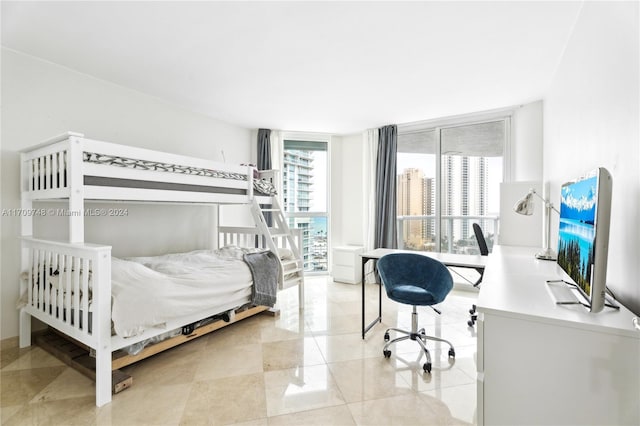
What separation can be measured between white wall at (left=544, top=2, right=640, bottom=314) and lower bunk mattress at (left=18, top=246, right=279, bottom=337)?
8.13ft

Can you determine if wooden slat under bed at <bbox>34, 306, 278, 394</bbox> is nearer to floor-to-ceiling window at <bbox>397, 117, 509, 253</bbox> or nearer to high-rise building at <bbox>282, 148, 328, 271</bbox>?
high-rise building at <bbox>282, 148, 328, 271</bbox>

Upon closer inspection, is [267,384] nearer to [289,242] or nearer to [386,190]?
[289,242]

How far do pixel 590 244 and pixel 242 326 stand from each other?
9.09 feet

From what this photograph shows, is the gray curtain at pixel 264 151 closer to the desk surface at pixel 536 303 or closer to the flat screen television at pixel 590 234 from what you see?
the desk surface at pixel 536 303

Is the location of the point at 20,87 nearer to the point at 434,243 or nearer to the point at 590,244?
the point at 590,244

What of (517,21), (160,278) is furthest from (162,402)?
(517,21)

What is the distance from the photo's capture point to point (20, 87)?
241cm

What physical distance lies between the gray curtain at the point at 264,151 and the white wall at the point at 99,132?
0.48 m

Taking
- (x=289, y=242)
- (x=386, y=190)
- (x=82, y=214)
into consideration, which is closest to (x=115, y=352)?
(x=82, y=214)

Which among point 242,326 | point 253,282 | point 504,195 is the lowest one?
point 242,326

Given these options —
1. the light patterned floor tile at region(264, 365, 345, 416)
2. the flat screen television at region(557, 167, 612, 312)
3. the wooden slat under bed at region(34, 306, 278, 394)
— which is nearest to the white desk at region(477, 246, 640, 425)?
the flat screen television at region(557, 167, 612, 312)

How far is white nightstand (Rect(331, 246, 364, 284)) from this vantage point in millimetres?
4457

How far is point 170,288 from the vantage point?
2.06 meters

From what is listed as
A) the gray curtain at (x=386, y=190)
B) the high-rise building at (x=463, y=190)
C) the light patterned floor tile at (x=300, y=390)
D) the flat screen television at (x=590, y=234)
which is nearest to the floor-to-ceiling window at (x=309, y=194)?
the gray curtain at (x=386, y=190)
